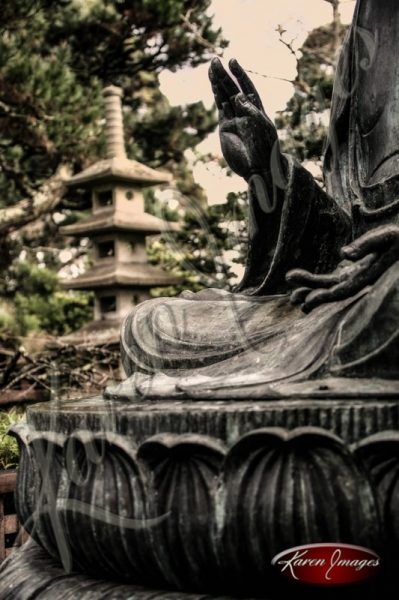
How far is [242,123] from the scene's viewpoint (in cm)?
268

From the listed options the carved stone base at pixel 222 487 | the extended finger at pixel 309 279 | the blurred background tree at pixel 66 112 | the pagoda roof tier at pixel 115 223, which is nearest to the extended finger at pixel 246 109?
the extended finger at pixel 309 279

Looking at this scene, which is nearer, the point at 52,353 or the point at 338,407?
the point at 338,407

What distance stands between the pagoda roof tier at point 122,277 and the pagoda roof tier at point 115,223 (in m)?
0.41

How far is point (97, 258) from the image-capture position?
11312mm

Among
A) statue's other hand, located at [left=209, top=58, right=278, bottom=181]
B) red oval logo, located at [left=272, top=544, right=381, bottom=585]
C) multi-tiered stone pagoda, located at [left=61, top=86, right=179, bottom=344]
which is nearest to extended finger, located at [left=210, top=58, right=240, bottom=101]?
statue's other hand, located at [left=209, top=58, right=278, bottom=181]

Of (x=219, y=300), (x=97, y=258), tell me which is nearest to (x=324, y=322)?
(x=219, y=300)

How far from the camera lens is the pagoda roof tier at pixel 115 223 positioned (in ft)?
34.8

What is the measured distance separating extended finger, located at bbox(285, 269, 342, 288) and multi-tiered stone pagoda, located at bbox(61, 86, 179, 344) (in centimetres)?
782

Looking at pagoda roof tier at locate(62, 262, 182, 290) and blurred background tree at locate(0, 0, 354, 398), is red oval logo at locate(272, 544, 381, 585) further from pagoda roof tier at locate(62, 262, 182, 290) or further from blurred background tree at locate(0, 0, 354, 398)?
pagoda roof tier at locate(62, 262, 182, 290)

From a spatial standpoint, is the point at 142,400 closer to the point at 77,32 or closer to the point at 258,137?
the point at 258,137

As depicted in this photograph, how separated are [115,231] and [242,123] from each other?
325 inches

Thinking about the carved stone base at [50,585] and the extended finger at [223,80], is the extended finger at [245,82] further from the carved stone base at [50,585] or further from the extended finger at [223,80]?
the carved stone base at [50,585]

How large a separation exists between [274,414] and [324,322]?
16.3 inches

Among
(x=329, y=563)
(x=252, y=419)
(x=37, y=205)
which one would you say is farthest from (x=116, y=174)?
(x=329, y=563)
